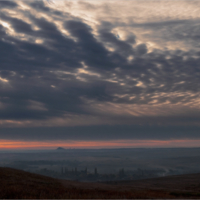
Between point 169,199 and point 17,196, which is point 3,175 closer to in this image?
point 17,196

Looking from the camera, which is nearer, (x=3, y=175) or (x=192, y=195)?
(x=192, y=195)

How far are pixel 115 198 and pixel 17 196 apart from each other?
930cm

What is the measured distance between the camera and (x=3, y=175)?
113 ft

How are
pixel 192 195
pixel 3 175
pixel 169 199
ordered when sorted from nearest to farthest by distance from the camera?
pixel 169 199 < pixel 192 195 < pixel 3 175

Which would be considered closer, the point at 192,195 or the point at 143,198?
the point at 143,198

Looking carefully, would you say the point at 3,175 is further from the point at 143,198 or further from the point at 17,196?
the point at 143,198

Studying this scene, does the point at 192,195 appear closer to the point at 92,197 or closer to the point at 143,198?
the point at 143,198

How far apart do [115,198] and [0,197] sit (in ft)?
36.0

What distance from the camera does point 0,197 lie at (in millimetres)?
20750

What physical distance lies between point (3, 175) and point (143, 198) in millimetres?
24169

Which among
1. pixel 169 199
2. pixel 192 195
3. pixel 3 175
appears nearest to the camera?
pixel 169 199

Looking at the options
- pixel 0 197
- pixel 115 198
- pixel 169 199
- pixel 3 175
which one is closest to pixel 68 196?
pixel 115 198

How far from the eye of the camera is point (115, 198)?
792 inches

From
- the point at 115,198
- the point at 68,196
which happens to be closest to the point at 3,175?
the point at 68,196
